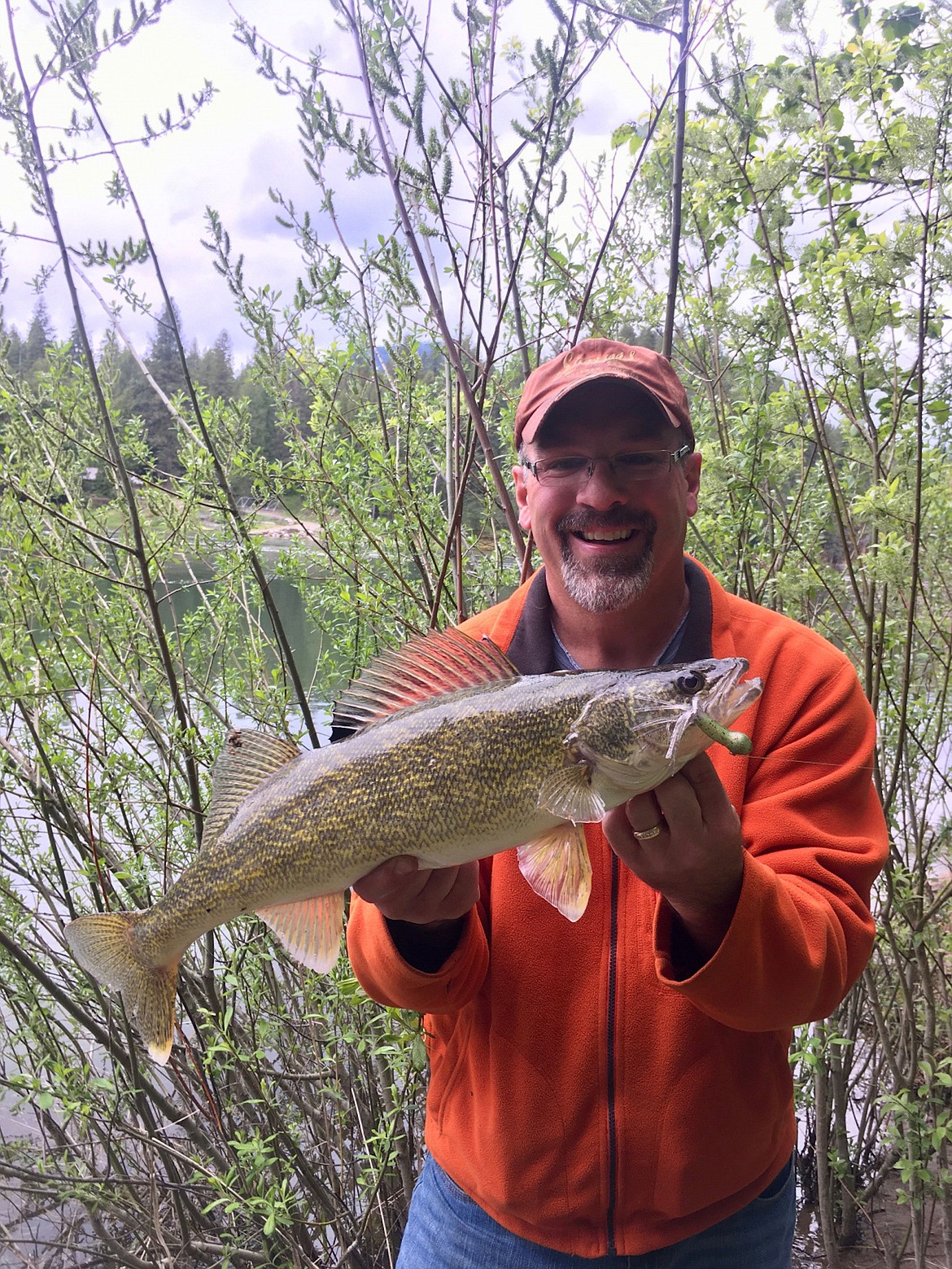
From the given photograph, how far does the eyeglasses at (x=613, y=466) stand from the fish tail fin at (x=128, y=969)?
5.37 feet

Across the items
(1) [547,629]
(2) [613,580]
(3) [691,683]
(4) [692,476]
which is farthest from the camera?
(4) [692,476]

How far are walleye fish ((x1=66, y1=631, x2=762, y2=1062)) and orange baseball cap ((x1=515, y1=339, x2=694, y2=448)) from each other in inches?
35.0

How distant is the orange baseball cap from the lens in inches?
94.3

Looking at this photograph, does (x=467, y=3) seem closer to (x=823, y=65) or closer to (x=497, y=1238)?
(x=823, y=65)

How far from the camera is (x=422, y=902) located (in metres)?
1.97

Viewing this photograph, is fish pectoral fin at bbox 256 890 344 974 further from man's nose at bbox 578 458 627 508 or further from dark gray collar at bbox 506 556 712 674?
man's nose at bbox 578 458 627 508

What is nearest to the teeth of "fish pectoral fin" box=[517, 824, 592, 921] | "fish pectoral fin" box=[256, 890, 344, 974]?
"fish pectoral fin" box=[517, 824, 592, 921]

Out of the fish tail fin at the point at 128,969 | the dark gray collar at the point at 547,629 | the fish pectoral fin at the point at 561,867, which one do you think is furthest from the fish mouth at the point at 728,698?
the fish tail fin at the point at 128,969

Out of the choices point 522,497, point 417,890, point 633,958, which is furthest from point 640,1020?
point 522,497

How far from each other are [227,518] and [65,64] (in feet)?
5.28

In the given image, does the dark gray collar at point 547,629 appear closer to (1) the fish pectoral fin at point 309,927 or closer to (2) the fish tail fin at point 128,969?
(1) the fish pectoral fin at point 309,927

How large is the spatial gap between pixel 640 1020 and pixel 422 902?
24.5 inches

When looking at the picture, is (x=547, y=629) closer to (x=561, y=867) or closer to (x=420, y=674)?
(x=420, y=674)

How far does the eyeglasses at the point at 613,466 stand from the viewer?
2.40 metres
